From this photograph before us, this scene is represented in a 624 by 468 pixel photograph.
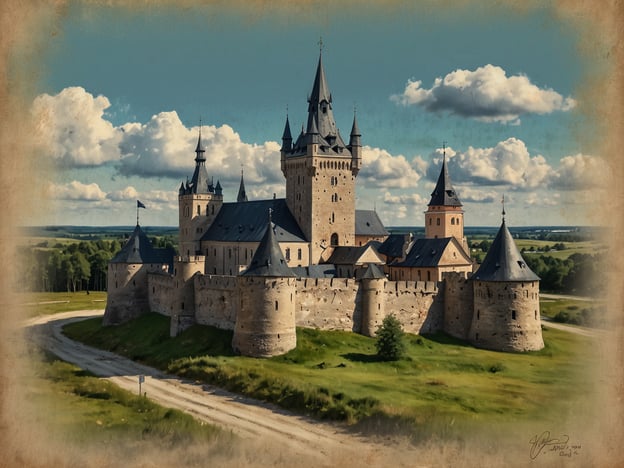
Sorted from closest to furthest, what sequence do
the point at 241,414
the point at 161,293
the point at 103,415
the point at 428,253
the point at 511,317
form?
the point at 103,415 < the point at 241,414 < the point at 511,317 < the point at 428,253 < the point at 161,293

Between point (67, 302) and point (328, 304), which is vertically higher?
point (328, 304)

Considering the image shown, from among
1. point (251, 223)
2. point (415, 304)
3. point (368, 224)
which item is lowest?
point (415, 304)

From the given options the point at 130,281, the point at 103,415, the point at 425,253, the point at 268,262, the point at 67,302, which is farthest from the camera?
the point at 67,302

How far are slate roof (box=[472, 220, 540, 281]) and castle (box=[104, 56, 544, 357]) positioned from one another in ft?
0.29

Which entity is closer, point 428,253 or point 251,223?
point 428,253

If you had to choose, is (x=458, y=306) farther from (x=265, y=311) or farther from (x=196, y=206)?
(x=196, y=206)

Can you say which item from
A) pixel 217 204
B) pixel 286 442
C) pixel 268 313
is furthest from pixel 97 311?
pixel 286 442

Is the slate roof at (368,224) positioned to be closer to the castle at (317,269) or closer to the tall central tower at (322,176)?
the castle at (317,269)

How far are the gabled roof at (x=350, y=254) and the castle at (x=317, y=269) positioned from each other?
5.9 inches

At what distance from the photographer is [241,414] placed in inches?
1650

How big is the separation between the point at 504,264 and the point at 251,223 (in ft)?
92.7

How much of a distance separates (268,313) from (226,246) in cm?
2465

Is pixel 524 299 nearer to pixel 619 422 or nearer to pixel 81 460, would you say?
pixel 619 422
